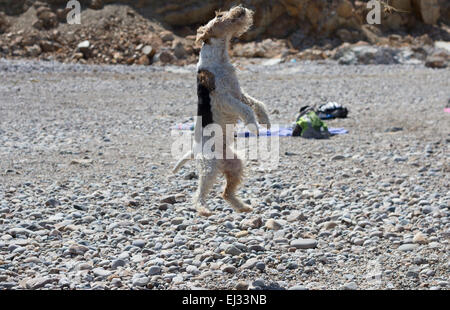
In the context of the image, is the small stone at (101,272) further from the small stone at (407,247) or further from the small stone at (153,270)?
the small stone at (407,247)

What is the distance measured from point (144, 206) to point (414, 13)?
27584mm

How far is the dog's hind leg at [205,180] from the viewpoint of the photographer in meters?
4.55

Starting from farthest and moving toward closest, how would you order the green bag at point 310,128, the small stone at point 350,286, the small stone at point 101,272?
1. the green bag at point 310,128
2. the small stone at point 101,272
3. the small stone at point 350,286

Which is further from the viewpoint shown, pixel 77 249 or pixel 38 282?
pixel 77 249

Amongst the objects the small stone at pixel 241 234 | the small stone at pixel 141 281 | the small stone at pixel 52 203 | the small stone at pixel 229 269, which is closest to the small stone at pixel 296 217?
the small stone at pixel 241 234

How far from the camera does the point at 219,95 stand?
14.8ft

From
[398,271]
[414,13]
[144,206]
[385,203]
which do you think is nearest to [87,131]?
[144,206]

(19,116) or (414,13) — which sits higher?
(414,13)

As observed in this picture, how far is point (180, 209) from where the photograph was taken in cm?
608

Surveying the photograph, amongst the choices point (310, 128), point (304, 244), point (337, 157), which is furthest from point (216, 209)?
point (310, 128)

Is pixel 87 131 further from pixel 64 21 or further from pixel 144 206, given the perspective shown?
pixel 64 21

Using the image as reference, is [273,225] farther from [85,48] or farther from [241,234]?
[85,48]

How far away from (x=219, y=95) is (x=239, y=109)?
0.59ft
